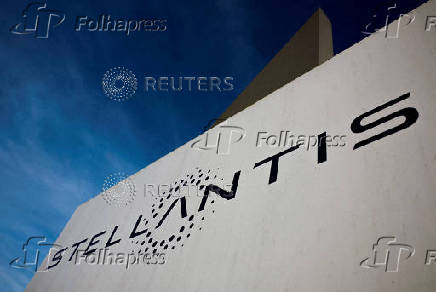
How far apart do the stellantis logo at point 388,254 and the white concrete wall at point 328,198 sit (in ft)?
0.07

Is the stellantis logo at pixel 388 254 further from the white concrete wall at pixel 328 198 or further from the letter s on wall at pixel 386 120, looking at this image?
the letter s on wall at pixel 386 120

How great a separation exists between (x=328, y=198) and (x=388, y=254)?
486mm

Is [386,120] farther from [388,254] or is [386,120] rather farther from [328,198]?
[388,254]

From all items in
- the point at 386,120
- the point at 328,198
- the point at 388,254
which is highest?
the point at 386,120

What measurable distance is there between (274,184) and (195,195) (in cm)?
111

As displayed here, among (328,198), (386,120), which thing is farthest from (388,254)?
(386,120)

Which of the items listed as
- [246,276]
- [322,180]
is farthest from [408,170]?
[246,276]

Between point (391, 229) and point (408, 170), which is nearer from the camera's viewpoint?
point (391, 229)

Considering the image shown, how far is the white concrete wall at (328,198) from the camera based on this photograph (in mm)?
1367

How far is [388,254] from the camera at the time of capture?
4.17 ft

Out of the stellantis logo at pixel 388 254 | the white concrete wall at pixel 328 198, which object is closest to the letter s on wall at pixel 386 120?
the white concrete wall at pixel 328 198

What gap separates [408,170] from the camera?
1.45 metres

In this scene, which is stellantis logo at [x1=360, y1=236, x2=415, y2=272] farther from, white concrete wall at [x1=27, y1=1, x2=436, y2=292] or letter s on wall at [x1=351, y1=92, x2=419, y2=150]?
letter s on wall at [x1=351, y1=92, x2=419, y2=150]

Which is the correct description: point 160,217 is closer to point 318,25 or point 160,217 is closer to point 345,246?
point 345,246
